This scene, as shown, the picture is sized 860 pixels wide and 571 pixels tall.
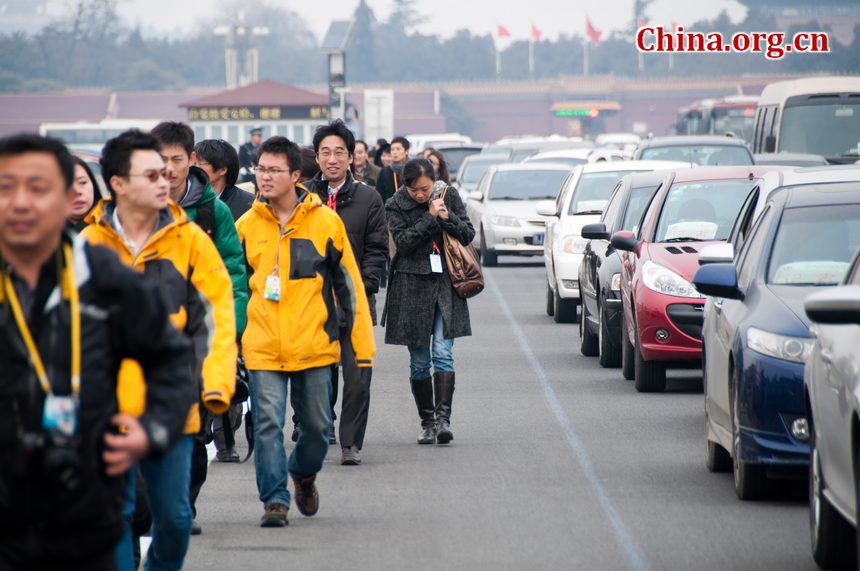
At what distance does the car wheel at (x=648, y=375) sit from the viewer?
1217 centimetres

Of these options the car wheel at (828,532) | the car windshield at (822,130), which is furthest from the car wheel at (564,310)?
the car windshield at (822,130)

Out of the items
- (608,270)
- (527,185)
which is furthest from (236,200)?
(527,185)

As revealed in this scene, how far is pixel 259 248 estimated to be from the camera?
7660 mm

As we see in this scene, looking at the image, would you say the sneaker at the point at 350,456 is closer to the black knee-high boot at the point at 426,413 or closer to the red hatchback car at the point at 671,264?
the black knee-high boot at the point at 426,413

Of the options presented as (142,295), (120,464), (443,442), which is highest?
(142,295)

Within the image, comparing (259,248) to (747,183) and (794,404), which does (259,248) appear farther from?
(747,183)

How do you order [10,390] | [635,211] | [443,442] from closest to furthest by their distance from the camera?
[10,390]
[443,442]
[635,211]

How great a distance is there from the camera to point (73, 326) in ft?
12.7

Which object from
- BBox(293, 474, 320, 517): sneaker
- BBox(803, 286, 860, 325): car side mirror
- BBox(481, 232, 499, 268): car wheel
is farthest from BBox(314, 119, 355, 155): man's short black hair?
BBox(481, 232, 499, 268): car wheel

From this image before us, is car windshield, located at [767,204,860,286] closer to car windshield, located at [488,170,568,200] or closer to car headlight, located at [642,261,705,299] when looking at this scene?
car headlight, located at [642,261,705,299]

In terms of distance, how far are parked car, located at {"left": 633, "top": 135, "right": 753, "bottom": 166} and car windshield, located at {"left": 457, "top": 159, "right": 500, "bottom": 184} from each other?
12259 millimetres

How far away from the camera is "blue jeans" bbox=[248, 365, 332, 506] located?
7516 mm

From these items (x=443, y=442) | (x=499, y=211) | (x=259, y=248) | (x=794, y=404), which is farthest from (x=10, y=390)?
(x=499, y=211)

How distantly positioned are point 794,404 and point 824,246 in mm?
1289
